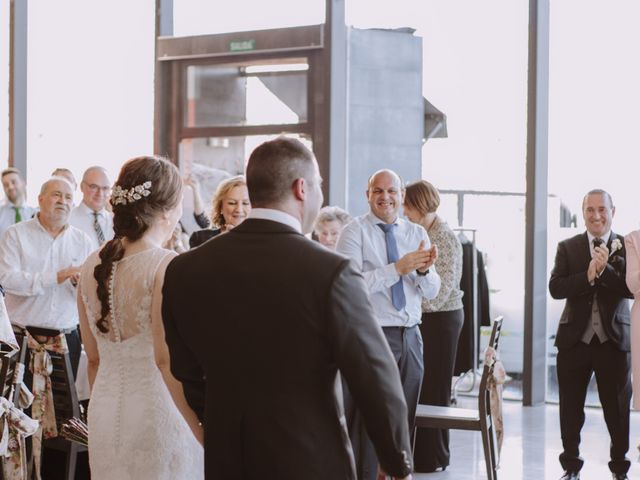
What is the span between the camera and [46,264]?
581 centimetres

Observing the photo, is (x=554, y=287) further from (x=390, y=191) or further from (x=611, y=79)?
(x=611, y=79)

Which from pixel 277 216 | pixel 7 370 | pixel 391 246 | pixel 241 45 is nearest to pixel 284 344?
pixel 277 216

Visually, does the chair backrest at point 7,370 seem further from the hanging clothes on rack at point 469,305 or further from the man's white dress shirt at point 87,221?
the hanging clothes on rack at point 469,305

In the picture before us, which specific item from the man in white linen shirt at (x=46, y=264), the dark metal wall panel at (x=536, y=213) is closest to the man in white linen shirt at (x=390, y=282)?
the man in white linen shirt at (x=46, y=264)

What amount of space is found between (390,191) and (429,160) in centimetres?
343

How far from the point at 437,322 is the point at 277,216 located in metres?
4.09

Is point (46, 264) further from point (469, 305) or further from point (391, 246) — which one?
point (469, 305)

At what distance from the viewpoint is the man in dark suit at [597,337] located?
586 centimetres

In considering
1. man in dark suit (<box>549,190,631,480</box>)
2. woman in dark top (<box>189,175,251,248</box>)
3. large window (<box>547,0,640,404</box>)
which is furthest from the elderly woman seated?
large window (<box>547,0,640,404</box>)

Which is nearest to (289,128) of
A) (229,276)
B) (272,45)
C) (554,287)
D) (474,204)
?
(272,45)

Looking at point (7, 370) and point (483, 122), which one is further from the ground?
point (483, 122)

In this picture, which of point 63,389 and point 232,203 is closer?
point 232,203

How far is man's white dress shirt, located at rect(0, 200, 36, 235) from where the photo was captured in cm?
792

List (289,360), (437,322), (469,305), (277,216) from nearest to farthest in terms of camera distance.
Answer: (289,360) → (277,216) → (437,322) → (469,305)
